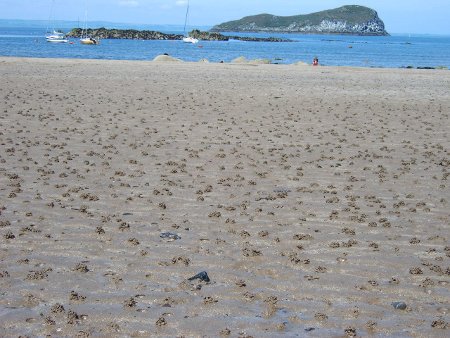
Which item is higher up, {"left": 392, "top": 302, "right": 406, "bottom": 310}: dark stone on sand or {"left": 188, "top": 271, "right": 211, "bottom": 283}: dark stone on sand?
{"left": 392, "top": 302, "right": 406, "bottom": 310}: dark stone on sand

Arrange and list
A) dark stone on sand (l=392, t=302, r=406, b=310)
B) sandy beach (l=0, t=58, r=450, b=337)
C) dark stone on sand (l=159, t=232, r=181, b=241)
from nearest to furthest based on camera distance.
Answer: sandy beach (l=0, t=58, r=450, b=337) < dark stone on sand (l=392, t=302, r=406, b=310) < dark stone on sand (l=159, t=232, r=181, b=241)

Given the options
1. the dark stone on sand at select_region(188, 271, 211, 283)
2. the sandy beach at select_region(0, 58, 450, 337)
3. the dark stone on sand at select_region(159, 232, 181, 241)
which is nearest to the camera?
the sandy beach at select_region(0, 58, 450, 337)

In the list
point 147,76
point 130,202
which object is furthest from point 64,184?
point 147,76

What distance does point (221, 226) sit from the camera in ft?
29.6

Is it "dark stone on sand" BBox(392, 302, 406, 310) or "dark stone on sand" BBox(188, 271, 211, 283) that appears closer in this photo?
"dark stone on sand" BBox(392, 302, 406, 310)

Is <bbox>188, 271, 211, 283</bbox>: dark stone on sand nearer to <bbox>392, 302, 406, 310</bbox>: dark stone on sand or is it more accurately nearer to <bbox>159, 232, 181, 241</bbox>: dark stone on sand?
<bbox>159, 232, 181, 241</bbox>: dark stone on sand

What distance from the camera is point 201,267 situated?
746 cm

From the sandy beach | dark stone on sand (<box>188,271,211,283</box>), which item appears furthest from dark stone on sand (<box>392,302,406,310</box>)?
dark stone on sand (<box>188,271,211,283</box>)

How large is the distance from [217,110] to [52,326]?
16.2 metres

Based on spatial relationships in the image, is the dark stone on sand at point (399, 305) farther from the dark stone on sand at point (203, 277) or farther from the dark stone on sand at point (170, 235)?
the dark stone on sand at point (170, 235)

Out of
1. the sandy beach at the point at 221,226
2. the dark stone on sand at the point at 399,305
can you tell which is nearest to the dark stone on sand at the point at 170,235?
the sandy beach at the point at 221,226

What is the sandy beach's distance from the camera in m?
6.25

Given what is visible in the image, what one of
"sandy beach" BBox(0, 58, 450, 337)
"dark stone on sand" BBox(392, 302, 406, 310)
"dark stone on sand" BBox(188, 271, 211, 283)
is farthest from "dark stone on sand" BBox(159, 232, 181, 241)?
"dark stone on sand" BBox(392, 302, 406, 310)

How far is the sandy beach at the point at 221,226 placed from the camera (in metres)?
6.25
